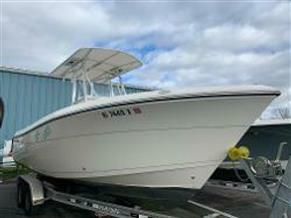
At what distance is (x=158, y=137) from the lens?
5758 millimetres

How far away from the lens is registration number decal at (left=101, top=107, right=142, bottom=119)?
5.75 metres

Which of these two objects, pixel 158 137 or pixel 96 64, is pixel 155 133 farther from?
pixel 96 64

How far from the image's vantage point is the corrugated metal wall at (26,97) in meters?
19.4

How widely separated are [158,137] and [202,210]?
2.51 meters

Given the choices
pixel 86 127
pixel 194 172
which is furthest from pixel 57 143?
pixel 194 172

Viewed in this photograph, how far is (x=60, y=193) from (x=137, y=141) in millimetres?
1973

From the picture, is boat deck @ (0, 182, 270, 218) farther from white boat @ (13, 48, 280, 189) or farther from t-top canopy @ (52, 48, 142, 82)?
t-top canopy @ (52, 48, 142, 82)

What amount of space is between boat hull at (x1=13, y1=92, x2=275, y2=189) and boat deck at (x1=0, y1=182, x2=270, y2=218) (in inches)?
28.7

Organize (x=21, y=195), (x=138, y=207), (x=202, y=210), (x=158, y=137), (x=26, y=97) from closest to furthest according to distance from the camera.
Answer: (x=158, y=137)
(x=138, y=207)
(x=202, y=210)
(x=21, y=195)
(x=26, y=97)

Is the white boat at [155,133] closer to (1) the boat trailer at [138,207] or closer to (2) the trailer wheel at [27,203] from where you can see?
(1) the boat trailer at [138,207]

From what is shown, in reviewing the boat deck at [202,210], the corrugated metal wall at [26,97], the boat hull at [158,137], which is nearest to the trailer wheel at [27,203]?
the boat deck at [202,210]

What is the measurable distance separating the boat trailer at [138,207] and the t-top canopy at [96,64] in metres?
2.04

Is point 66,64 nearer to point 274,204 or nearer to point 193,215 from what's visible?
point 193,215

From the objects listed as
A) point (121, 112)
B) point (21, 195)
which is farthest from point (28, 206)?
point (121, 112)
